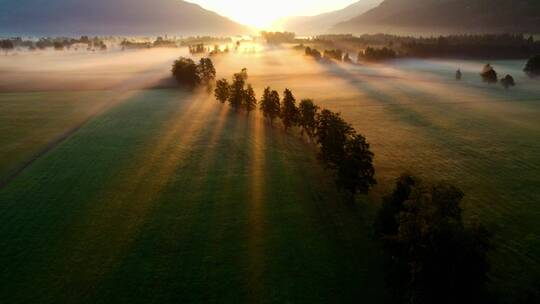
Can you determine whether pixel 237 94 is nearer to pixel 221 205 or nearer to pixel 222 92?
pixel 222 92

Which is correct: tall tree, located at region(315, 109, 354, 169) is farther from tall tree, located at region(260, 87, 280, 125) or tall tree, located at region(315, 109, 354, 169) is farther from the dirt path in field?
the dirt path in field

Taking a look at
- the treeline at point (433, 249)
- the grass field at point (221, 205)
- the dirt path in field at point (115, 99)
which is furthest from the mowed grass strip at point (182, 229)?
the treeline at point (433, 249)

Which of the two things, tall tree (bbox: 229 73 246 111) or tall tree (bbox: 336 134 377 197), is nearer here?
tall tree (bbox: 336 134 377 197)

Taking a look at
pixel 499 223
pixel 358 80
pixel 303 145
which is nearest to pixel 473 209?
pixel 499 223

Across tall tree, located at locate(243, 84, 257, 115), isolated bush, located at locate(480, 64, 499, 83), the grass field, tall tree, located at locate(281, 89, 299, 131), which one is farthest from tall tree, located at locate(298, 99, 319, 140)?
isolated bush, located at locate(480, 64, 499, 83)

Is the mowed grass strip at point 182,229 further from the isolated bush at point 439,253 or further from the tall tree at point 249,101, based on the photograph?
the tall tree at point 249,101
